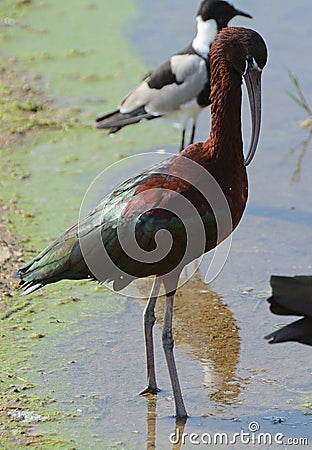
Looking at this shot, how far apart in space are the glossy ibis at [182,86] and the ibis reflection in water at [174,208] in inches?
109

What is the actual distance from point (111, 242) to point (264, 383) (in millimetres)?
1139

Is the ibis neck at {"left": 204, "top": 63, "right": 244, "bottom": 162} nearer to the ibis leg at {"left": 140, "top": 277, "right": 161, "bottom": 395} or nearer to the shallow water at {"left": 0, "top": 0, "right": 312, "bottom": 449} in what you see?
the ibis leg at {"left": 140, "top": 277, "right": 161, "bottom": 395}

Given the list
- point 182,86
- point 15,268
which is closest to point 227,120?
point 15,268

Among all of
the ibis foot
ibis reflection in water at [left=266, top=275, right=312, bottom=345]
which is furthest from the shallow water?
ibis reflection in water at [left=266, top=275, right=312, bottom=345]

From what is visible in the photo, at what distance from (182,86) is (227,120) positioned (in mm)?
2984

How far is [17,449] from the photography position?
4.62m

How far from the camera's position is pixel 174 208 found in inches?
187

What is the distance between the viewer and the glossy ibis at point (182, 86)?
7805mm

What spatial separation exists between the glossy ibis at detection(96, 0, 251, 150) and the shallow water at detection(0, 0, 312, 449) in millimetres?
406

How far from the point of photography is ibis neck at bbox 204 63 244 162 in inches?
193

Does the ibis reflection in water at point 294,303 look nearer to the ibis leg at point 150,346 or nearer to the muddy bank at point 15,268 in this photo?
the ibis leg at point 150,346

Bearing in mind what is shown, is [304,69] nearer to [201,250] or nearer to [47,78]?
[47,78]

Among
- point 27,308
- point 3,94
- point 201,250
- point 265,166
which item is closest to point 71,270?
point 201,250

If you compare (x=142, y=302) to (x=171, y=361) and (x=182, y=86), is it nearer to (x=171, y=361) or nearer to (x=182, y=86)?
(x=171, y=361)
